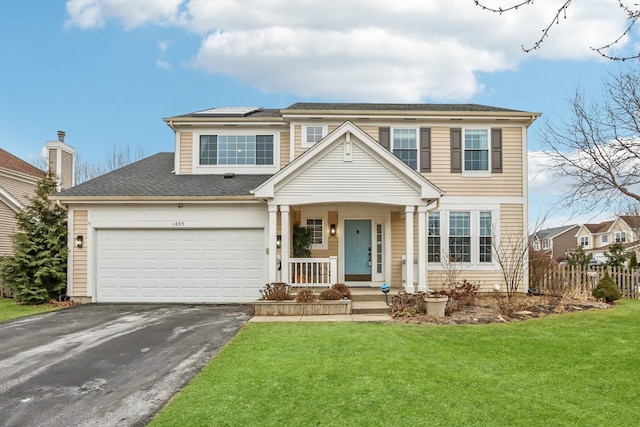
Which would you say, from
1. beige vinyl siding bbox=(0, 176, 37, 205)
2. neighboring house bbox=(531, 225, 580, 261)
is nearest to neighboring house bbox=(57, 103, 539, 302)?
beige vinyl siding bbox=(0, 176, 37, 205)

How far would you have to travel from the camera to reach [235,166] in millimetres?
15156

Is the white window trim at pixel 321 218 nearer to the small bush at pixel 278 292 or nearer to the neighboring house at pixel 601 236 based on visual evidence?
the small bush at pixel 278 292

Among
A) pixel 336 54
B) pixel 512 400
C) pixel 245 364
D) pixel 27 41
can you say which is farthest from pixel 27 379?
pixel 27 41

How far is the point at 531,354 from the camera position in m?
6.77

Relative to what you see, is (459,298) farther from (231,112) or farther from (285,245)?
(231,112)

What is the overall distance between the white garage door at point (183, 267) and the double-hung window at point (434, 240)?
5.42m

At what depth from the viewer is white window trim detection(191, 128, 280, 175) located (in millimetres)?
15109

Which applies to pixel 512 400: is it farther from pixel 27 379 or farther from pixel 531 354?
pixel 27 379

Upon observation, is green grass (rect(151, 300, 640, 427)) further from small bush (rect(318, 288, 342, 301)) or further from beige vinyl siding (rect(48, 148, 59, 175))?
beige vinyl siding (rect(48, 148, 59, 175))

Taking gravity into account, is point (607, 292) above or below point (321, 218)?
below

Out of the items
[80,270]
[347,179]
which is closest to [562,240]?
[347,179]

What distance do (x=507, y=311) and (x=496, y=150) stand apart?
625 centimetres

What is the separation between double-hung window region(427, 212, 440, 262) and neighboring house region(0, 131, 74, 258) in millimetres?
13580

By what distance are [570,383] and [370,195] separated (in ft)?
23.2
